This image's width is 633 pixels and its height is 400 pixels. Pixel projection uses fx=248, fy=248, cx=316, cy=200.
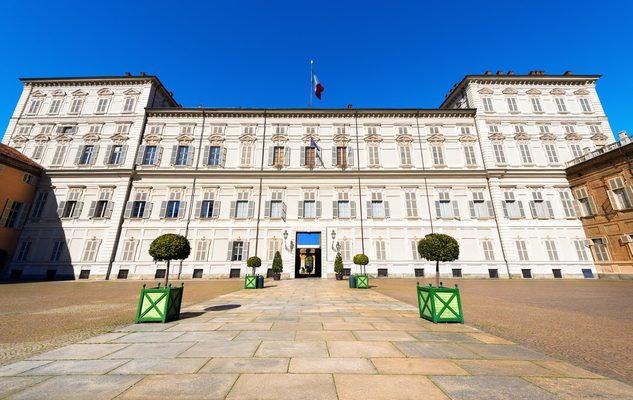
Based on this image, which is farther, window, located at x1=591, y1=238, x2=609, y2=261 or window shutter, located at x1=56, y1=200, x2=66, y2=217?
window shutter, located at x1=56, y1=200, x2=66, y2=217

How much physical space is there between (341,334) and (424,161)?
70.2 ft

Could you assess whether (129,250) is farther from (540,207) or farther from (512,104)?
(512,104)

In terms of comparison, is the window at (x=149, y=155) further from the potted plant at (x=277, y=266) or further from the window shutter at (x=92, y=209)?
the potted plant at (x=277, y=266)

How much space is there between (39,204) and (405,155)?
3214 cm

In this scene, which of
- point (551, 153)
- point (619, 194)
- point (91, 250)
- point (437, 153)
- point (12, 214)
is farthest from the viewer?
point (437, 153)

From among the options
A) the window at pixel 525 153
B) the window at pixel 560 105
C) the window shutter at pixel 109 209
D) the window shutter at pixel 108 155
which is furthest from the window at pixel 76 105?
the window at pixel 560 105

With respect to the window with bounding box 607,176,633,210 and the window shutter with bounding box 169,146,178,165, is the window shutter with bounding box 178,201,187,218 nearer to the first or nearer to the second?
the window shutter with bounding box 169,146,178,165

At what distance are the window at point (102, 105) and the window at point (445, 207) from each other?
3247 cm

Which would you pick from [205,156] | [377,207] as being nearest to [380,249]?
[377,207]

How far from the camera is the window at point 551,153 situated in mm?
22500

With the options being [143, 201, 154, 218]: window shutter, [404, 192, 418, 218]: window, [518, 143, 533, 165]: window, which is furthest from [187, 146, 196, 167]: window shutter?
[518, 143, 533, 165]: window

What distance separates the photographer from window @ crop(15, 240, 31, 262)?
1952 centimetres

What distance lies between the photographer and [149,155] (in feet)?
75.5

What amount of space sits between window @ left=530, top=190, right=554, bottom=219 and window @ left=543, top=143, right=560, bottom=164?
11.8 feet
